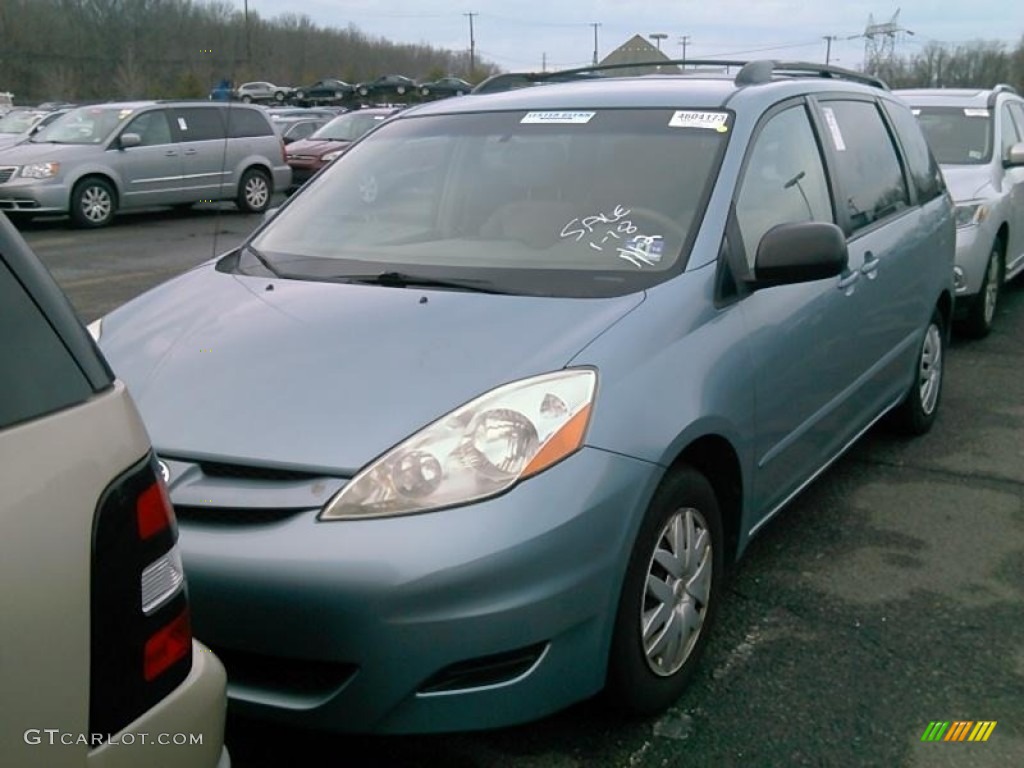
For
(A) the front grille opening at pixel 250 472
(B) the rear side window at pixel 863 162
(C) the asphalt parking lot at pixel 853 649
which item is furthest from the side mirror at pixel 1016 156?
(A) the front grille opening at pixel 250 472

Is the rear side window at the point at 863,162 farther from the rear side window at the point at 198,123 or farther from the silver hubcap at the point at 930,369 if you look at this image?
the rear side window at the point at 198,123

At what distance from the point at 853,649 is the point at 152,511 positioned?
241 cm

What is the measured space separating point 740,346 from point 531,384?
33.9 inches

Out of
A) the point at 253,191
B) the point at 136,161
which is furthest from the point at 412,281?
the point at 253,191

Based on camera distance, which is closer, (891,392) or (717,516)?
(717,516)

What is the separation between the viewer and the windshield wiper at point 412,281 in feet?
10.6

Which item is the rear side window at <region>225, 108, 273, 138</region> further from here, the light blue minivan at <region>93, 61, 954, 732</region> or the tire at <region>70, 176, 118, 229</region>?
the light blue minivan at <region>93, 61, 954, 732</region>

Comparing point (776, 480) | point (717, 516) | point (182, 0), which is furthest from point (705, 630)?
point (182, 0)

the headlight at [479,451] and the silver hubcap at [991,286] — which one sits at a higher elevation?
the headlight at [479,451]

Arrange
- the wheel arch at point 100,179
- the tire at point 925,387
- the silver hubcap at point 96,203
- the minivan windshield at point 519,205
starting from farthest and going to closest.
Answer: the silver hubcap at point 96,203, the wheel arch at point 100,179, the tire at point 925,387, the minivan windshield at point 519,205

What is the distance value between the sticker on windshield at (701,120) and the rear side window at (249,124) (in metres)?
15.1

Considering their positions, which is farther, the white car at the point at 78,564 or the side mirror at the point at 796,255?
the side mirror at the point at 796,255

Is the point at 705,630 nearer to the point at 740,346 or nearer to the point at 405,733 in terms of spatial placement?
the point at 740,346

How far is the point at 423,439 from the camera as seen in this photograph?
2.52 meters
